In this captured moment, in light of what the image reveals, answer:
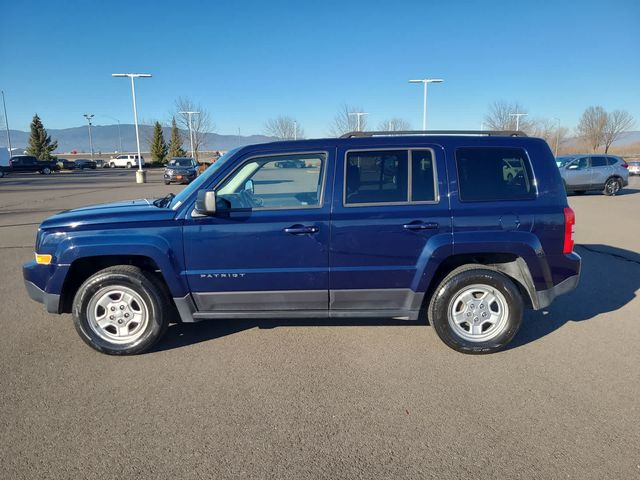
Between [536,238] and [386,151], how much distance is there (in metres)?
1.52

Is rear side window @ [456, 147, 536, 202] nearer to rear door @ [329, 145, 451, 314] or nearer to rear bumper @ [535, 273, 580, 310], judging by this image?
rear door @ [329, 145, 451, 314]

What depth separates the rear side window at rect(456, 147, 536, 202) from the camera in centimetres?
369

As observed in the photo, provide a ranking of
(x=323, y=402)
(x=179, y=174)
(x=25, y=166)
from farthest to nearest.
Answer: (x=25, y=166) < (x=179, y=174) < (x=323, y=402)

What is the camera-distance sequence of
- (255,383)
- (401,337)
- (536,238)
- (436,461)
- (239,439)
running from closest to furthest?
(436,461), (239,439), (255,383), (536,238), (401,337)

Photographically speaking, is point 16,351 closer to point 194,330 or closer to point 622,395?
point 194,330

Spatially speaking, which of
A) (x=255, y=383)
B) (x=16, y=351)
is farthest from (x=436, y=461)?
(x=16, y=351)

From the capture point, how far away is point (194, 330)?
4328mm

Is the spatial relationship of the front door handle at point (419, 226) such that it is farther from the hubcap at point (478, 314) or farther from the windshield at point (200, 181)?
the windshield at point (200, 181)

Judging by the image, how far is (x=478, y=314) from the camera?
379 cm

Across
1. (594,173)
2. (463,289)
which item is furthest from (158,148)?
(463,289)

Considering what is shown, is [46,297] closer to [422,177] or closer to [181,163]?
[422,177]

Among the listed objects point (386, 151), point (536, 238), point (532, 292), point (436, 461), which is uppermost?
point (386, 151)

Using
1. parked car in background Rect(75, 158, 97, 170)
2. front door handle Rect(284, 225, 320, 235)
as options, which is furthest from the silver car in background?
parked car in background Rect(75, 158, 97, 170)

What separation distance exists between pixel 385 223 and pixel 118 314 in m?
2.52
